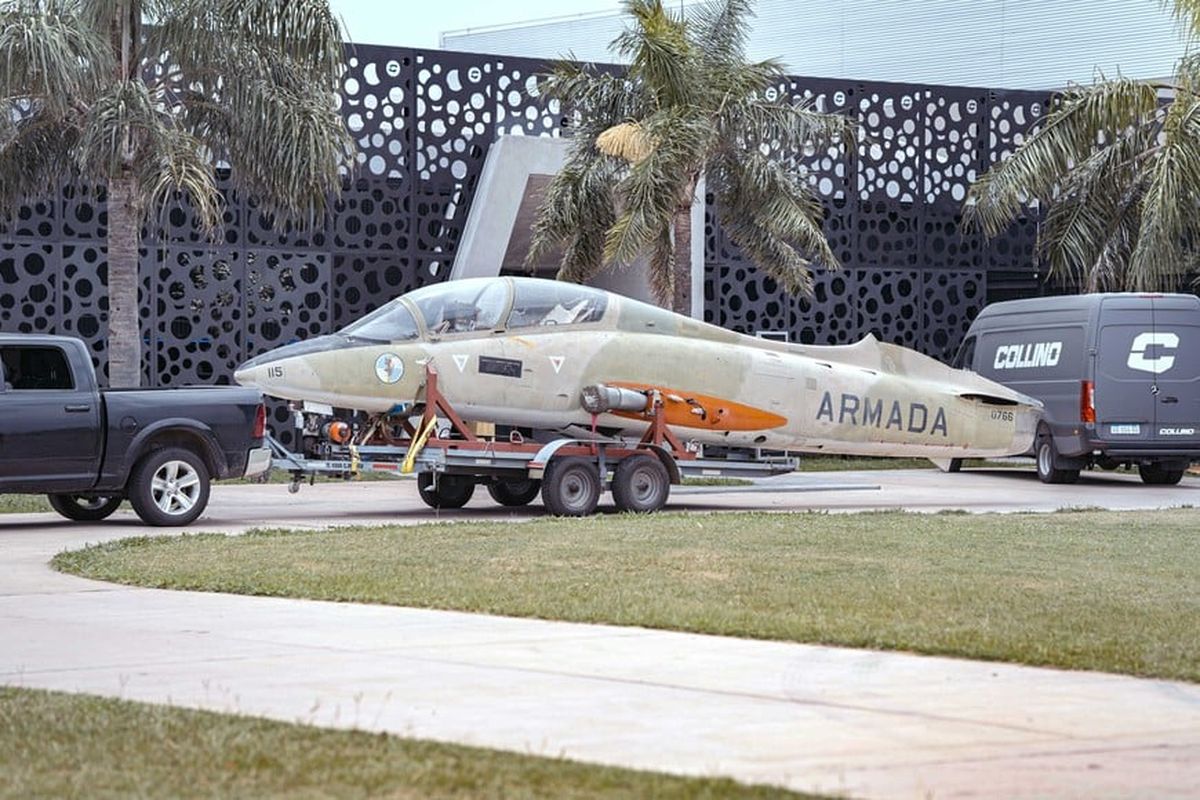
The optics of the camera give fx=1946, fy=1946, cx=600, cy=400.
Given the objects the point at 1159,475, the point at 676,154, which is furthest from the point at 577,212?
the point at 1159,475

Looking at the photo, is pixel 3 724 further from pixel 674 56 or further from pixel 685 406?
pixel 674 56

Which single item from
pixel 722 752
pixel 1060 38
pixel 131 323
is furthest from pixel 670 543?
pixel 1060 38

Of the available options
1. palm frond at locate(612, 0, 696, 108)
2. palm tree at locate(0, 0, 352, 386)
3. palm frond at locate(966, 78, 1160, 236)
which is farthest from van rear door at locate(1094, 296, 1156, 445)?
palm tree at locate(0, 0, 352, 386)

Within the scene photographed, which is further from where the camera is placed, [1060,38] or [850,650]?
[1060,38]

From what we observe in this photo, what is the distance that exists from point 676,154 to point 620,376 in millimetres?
7052

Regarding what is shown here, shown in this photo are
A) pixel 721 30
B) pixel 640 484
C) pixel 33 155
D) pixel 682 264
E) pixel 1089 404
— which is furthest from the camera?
pixel 682 264

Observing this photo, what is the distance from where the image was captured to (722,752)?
6961 mm

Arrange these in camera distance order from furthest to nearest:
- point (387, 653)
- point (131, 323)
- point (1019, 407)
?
point (131, 323), point (1019, 407), point (387, 653)

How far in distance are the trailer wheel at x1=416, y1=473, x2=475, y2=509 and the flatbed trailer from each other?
11mm

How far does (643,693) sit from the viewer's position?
8266 millimetres

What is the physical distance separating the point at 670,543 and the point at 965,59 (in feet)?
118

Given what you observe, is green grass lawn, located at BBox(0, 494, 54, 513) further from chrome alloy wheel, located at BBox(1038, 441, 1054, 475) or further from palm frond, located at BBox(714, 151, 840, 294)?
chrome alloy wheel, located at BBox(1038, 441, 1054, 475)

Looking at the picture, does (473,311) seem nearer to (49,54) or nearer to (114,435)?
(114,435)

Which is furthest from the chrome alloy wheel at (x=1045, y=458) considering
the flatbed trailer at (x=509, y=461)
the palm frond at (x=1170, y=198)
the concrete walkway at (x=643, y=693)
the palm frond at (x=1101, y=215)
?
the concrete walkway at (x=643, y=693)
